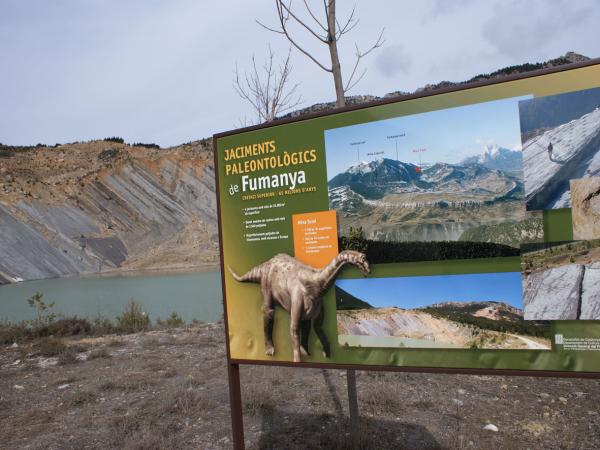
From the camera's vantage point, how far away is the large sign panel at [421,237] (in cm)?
272

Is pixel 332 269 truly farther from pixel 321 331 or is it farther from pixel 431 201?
pixel 431 201

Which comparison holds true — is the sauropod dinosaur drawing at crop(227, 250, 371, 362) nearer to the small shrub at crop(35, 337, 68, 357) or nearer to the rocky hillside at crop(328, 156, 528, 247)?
the rocky hillside at crop(328, 156, 528, 247)

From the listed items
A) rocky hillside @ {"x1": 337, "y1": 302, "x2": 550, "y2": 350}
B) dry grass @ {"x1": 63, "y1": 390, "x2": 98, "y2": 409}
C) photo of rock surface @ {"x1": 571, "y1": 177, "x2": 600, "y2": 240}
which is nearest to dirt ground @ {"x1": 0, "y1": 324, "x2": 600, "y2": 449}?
dry grass @ {"x1": 63, "y1": 390, "x2": 98, "y2": 409}

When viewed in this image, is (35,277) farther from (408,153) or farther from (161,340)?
(408,153)

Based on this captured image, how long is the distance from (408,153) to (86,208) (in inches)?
1604

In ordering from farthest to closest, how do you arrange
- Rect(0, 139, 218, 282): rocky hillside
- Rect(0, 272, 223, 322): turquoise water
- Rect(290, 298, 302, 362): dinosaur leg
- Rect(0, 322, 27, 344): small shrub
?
Rect(0, 139, 218, 282): rocky hillside, Rect(0, 272, 223, 322): turquoise water, Rect(0, 322, 27, 344): small shrub, Rect(290, 298, 302, 362): dinosaur leg

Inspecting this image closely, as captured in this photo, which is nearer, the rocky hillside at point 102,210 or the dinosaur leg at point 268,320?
the dinosaur leg at point 268,320

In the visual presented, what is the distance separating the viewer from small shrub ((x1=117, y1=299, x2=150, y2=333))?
39.1ft

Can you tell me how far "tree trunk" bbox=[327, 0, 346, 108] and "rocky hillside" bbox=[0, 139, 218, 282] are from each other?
29.5 metres

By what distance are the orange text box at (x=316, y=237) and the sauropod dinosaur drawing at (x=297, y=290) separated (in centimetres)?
5

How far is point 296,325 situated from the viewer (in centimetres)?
352

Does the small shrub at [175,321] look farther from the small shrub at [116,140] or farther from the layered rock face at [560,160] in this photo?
the small shrub at [116,140]

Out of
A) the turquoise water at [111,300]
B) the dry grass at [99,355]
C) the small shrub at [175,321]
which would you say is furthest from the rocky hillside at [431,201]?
the turquoise water at [111,300]

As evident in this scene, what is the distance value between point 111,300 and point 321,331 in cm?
1741
